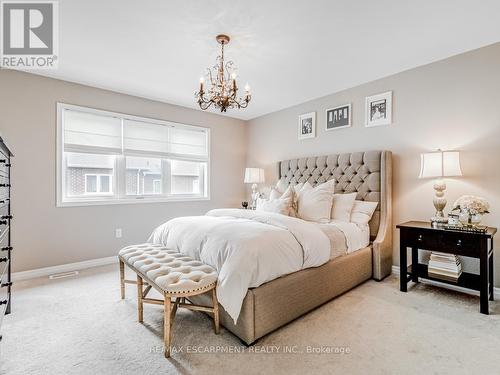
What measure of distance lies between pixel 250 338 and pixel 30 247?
3.03m

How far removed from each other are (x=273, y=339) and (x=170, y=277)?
0.87 metres

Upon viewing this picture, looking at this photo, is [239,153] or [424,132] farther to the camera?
[239,153]

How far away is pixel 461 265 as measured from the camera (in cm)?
272

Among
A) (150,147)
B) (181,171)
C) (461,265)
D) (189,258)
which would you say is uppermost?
(150,147)

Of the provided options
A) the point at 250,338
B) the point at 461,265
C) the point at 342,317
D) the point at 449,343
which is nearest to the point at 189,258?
the point at 250,338

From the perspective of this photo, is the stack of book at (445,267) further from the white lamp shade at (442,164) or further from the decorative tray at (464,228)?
the white lamp shade at (442,164)

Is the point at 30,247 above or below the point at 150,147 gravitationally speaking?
below

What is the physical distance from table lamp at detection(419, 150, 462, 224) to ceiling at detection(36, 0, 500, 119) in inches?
43.0

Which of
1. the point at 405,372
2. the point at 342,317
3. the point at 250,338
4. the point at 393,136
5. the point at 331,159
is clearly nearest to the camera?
the point at 405,372

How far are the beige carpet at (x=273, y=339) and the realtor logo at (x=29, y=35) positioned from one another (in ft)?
8.25

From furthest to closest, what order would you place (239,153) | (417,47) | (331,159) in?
(239,153), (331,159), (417,47)

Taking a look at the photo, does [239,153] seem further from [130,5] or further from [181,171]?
[130,5]

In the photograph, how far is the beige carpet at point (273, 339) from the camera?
5.27 feet

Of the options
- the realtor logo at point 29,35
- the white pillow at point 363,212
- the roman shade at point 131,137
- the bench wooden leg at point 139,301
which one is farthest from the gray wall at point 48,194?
the white pillow at point 363,212
